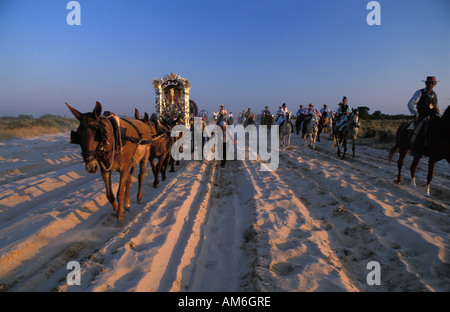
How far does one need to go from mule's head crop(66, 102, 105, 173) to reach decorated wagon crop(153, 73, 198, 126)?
28.4 ft

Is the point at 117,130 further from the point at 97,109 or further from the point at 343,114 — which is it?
the point at 343,114

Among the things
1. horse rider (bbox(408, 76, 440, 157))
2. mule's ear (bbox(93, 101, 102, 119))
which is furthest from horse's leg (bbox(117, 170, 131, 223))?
horse rider (bbox(408, 76, 440, 157))

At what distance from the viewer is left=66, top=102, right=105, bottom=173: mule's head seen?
3465 millimetres

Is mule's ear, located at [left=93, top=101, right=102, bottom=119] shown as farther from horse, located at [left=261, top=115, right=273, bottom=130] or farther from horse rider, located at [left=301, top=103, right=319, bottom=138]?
horse, located at [left=261, top=115, right=273, bottom=130]

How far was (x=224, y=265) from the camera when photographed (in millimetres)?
3232

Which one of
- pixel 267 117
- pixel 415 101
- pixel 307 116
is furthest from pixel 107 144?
pixel 267 117

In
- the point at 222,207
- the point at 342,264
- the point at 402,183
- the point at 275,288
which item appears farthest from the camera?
the point at 402,183

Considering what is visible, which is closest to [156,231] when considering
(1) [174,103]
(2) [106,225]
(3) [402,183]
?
(2) [106,225]

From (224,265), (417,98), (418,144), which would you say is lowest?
(224,265)

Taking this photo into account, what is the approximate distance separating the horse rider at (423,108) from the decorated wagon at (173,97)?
9.50 metres

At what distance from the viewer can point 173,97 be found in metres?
13.3

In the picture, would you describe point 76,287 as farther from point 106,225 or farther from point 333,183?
point 333,183

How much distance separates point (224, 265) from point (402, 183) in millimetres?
6596

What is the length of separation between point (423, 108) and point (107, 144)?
8.05 meters
